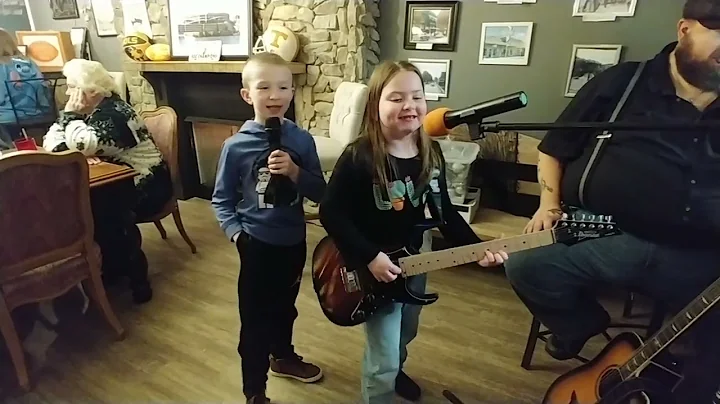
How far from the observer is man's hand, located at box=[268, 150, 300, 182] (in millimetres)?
1238

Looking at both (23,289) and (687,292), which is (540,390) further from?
(23,289)

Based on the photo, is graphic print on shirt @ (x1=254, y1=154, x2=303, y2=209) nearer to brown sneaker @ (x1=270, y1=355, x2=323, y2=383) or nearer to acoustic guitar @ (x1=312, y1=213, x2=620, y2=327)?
acoustic guitar @ (x1=312, y1=213, x2=620, y2=327)

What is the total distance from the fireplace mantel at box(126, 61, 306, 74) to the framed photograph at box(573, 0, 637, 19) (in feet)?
4.70

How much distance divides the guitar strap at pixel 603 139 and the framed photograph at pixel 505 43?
107 cm

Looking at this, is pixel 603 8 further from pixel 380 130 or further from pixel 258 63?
pixel 258 63

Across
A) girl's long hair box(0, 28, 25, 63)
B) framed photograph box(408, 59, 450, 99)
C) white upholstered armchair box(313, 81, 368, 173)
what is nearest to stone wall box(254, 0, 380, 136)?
white upholstered armchair box(313, 81, 368, 173)

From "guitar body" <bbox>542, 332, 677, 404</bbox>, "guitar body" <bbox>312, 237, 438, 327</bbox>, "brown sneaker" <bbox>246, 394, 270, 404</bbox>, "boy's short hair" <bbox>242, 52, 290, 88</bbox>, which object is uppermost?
"boy's short hair" <bbox>242, 52, 290, 88</bbox>

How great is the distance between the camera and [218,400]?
1.57 metres

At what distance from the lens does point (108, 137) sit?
1993 mm

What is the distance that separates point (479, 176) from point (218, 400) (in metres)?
1.53

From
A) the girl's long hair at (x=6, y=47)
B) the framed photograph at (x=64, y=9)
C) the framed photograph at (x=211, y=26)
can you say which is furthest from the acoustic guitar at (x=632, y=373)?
the framed photograph at (x=64, y=9)

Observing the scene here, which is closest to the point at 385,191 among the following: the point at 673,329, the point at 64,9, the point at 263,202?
the point at 263,202

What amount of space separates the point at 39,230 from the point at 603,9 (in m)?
2.24

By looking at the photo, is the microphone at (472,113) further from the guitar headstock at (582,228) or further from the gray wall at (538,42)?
the gray wall at (538,42)
